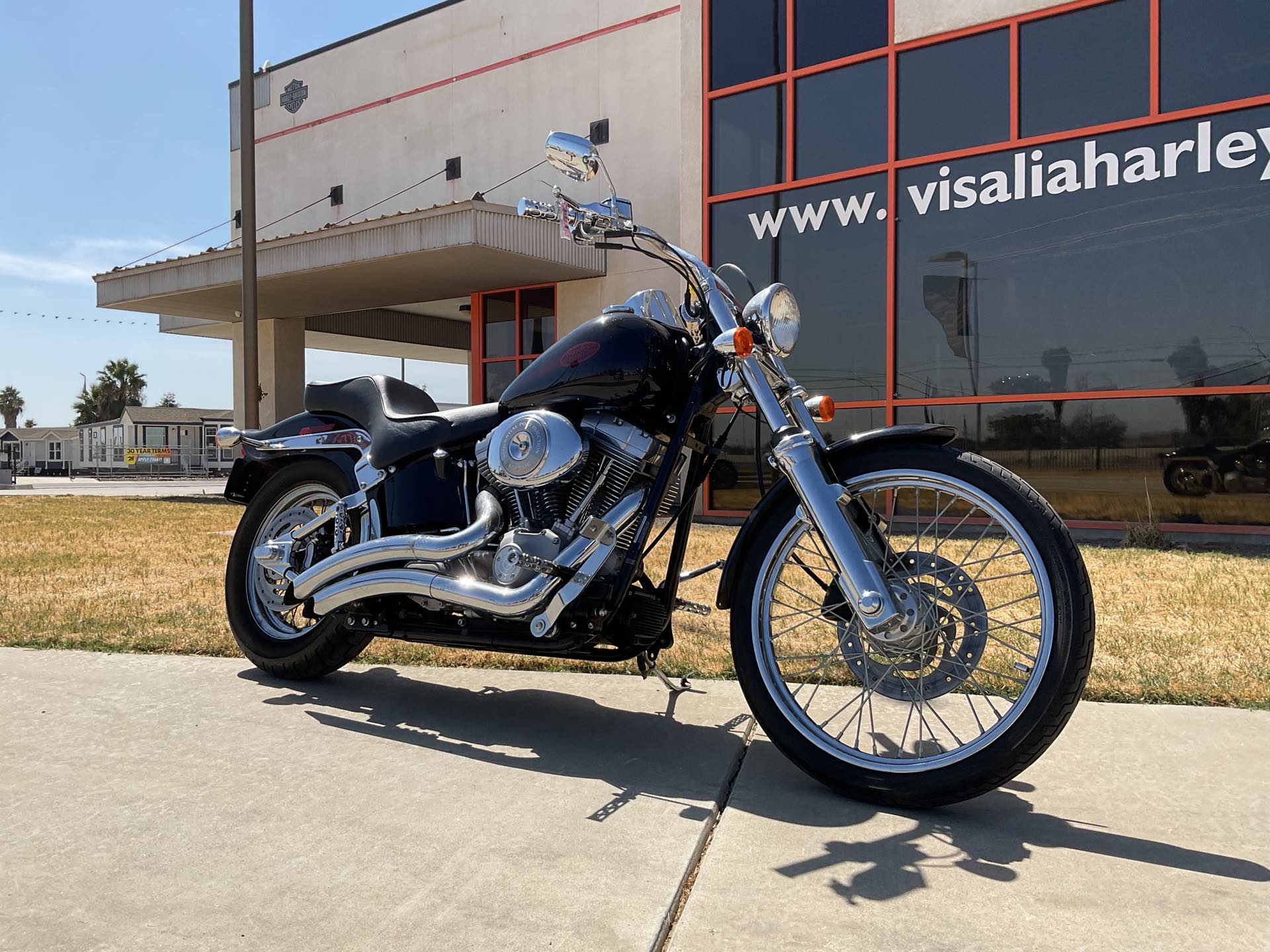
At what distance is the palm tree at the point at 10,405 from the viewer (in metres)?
109

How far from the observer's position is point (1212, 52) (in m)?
9.25

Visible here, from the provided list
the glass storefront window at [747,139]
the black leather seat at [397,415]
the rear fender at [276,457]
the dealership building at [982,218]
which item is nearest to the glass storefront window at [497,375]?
the dealership building at [982,218]

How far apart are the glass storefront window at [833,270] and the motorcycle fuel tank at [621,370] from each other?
779 centimetres

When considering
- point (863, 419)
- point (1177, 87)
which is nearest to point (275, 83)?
point (863, 419)

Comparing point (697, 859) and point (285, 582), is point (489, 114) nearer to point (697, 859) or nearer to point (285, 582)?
point (285, 582)

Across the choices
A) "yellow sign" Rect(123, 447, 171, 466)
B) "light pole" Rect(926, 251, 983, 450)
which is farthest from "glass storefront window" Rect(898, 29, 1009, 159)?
"yellow sign" Rect(123, 447, 171, 466)

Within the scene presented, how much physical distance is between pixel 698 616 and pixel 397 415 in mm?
2291

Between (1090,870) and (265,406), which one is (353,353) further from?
(1090,870)

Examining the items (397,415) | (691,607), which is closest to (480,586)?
(691,607)

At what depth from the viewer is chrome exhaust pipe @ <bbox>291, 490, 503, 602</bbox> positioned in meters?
3.12

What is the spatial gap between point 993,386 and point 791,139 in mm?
3876

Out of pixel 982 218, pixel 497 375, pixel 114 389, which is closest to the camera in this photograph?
pixel 982 218

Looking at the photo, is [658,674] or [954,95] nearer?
[658,674]

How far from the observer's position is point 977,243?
34.4 ft
